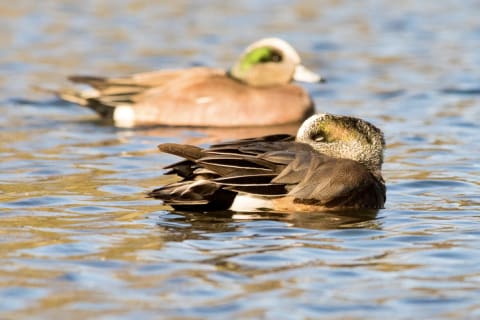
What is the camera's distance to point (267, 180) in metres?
7.32

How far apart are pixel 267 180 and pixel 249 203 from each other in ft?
0.61

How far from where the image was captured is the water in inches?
227

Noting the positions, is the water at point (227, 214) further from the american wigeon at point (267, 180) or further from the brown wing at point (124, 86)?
the brown wing at point (124, 86)

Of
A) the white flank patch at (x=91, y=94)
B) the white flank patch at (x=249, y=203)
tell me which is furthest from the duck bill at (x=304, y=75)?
the white flank patch at (x=249, y=203)

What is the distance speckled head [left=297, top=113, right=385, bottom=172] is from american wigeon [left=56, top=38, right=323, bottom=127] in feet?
12.9

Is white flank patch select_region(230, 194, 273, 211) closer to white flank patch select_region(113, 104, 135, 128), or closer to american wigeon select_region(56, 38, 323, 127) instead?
american wigeon select_region(56, 38, 323, 127)

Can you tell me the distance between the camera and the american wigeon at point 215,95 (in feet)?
38.4

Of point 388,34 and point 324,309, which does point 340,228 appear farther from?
point 388,34

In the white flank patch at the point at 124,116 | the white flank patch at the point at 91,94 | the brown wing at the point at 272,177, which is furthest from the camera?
the white flank patch at the point at 91,94

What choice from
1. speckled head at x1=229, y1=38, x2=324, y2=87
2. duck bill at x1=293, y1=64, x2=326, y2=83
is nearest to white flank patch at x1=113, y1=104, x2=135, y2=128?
speckled head at x1=229, y1=38, x2=324, y2=87

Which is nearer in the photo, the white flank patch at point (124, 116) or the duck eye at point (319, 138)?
the duck eye at point (319, 138)

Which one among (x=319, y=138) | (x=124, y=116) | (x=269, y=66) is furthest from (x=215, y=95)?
(x=319, y=138)

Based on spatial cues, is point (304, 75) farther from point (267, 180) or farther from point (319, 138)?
point (267, 180)

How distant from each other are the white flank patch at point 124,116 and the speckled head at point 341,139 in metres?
4.34
